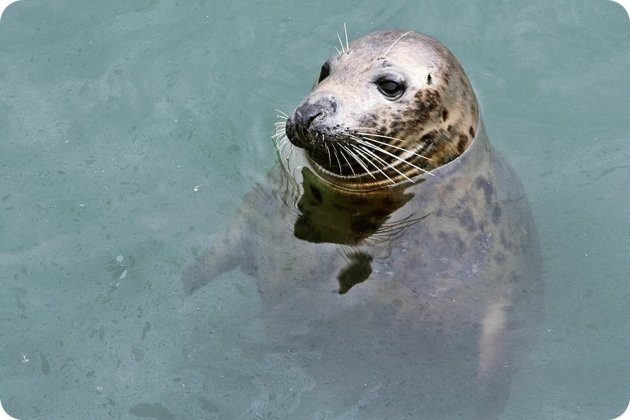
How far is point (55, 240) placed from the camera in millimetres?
7520

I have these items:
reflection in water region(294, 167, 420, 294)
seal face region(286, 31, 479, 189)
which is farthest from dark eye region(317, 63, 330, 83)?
reflection in water region(294, 167, 420, 294)

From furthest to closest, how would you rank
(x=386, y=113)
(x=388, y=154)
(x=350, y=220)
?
(x=350, y=220), (x=388, y=154), (x=386, y=113)

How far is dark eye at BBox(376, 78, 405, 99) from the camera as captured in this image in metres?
6.52

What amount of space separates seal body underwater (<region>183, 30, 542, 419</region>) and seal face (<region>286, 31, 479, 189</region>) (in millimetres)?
10

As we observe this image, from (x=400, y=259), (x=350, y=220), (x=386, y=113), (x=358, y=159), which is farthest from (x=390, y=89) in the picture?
(x=400, y=259)

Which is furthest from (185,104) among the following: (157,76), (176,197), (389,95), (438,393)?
(438,393)

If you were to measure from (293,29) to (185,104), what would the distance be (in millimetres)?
1203

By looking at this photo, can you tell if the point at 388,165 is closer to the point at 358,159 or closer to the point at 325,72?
the point at 358,159

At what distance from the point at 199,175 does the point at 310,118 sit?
72.4 inches

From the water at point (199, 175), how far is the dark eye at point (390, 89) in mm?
1463

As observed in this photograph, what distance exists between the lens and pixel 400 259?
663cm

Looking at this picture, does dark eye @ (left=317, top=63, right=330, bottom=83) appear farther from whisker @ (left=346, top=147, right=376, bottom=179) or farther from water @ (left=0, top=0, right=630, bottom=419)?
water @ (left=0, top=0, right=630, bottom=419)

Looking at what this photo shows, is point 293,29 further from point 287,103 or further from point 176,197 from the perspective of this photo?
point 176,197

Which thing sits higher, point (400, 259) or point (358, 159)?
point (358, 159)
